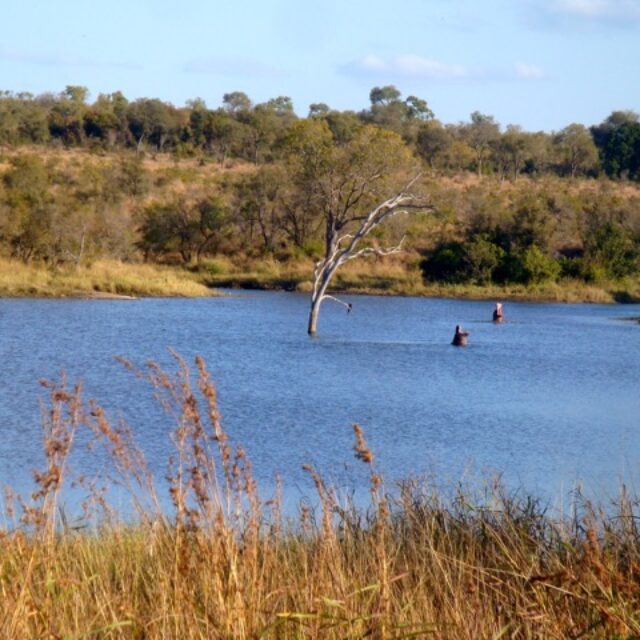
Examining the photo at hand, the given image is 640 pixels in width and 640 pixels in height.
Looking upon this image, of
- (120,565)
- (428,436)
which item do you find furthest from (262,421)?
(120,565)

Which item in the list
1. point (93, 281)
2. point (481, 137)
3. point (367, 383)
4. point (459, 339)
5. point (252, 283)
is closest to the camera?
point (367, 383)

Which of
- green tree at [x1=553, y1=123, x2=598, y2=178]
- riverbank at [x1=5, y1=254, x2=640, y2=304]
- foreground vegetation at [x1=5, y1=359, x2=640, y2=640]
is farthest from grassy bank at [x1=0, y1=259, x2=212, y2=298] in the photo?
green tree at [x1=553, y1=123, x2=598, y2=178]

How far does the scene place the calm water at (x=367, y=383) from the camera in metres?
14.5

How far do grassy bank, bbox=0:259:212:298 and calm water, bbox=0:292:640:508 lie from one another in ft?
7.65

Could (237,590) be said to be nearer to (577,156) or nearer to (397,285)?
(397,285)

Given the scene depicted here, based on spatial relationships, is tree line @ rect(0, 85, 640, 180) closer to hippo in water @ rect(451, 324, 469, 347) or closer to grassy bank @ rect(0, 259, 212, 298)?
grassy bank @ rect(0, 259, 212, 298)

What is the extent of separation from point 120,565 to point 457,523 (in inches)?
106

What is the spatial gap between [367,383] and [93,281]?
24671 millimetres

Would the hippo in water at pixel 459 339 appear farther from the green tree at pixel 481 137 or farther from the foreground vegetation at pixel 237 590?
the green tree at pixel 481 137

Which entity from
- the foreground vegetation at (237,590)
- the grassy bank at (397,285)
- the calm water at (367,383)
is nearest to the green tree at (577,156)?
the grassy bank at (397,285)

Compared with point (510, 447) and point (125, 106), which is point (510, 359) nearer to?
point (510, 447)

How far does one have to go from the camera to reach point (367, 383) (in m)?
23.7

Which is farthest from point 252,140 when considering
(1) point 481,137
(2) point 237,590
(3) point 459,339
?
(2) point 237,590

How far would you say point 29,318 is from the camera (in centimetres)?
3566
